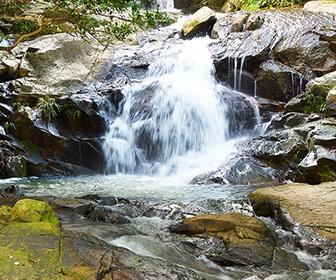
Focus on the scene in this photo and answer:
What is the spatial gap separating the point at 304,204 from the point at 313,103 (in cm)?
492

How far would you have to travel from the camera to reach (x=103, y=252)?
12.0ft

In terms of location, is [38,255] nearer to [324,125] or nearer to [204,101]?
[324,125]

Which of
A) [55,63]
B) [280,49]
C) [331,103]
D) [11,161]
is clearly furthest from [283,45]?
[11,161]

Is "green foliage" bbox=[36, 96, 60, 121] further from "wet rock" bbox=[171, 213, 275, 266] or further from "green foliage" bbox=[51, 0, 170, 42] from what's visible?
"wet rock" bbox=[171, 213, 275, 266]

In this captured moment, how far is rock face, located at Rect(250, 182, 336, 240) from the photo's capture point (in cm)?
535

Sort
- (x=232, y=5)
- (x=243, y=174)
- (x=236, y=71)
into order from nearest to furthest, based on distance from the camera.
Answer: (x=243, y=174) → (x=236, y=71) → (x=232, y=5)

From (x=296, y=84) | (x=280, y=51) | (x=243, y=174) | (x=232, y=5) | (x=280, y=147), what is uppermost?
(x=232, y=5)

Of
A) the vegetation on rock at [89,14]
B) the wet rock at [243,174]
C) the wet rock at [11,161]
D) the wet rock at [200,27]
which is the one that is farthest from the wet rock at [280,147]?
the wet rock at [200,27]

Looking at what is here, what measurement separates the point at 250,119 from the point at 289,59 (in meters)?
2.16

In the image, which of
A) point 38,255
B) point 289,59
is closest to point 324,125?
point 289,59

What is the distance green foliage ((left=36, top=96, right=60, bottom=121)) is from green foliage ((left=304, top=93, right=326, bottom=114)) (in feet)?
21.0

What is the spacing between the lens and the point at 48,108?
10703mm

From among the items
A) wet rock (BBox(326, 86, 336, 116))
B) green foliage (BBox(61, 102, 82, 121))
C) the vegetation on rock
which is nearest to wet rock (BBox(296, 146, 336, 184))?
wet rock (BBox(326, 86, 336, 116))

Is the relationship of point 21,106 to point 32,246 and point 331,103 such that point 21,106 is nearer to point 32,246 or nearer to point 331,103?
point 331,103
